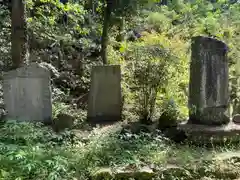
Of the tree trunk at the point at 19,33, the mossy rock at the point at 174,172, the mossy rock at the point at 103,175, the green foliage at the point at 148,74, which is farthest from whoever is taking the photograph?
the tree trunk at the point at 19,33

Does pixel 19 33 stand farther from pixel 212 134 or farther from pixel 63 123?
pixel 212 134

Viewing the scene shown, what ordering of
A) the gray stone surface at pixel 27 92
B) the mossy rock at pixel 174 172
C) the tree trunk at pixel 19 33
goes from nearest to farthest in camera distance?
the mossy rock at pixel 174 172
the gray stone surface at pixel 27 92
the tree trunk at pixel 19 33

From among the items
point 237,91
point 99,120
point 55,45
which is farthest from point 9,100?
point 237,91

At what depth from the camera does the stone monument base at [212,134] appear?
5.50m

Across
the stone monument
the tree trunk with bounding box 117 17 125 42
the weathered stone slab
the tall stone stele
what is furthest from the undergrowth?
the tree trunk with bounding box 117 17 125 42

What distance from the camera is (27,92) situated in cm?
618

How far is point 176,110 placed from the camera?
6.27 metres

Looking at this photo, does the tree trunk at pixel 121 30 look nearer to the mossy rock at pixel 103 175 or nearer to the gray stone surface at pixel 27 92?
the gray stone surface at pixel 27 92

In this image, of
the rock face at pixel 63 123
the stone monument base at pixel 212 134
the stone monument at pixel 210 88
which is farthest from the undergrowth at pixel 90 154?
the stone monument at pixel 210 88

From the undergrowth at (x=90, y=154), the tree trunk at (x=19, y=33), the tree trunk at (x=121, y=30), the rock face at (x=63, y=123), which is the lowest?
the undergrowth at (x=90, y=154)

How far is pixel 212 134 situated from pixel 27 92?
348 cm

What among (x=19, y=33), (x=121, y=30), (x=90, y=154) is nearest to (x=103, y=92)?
(x=90, y=154)

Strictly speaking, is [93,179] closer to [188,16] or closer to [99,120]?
[99,120]

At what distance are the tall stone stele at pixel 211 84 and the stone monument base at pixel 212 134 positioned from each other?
212 millimetres
